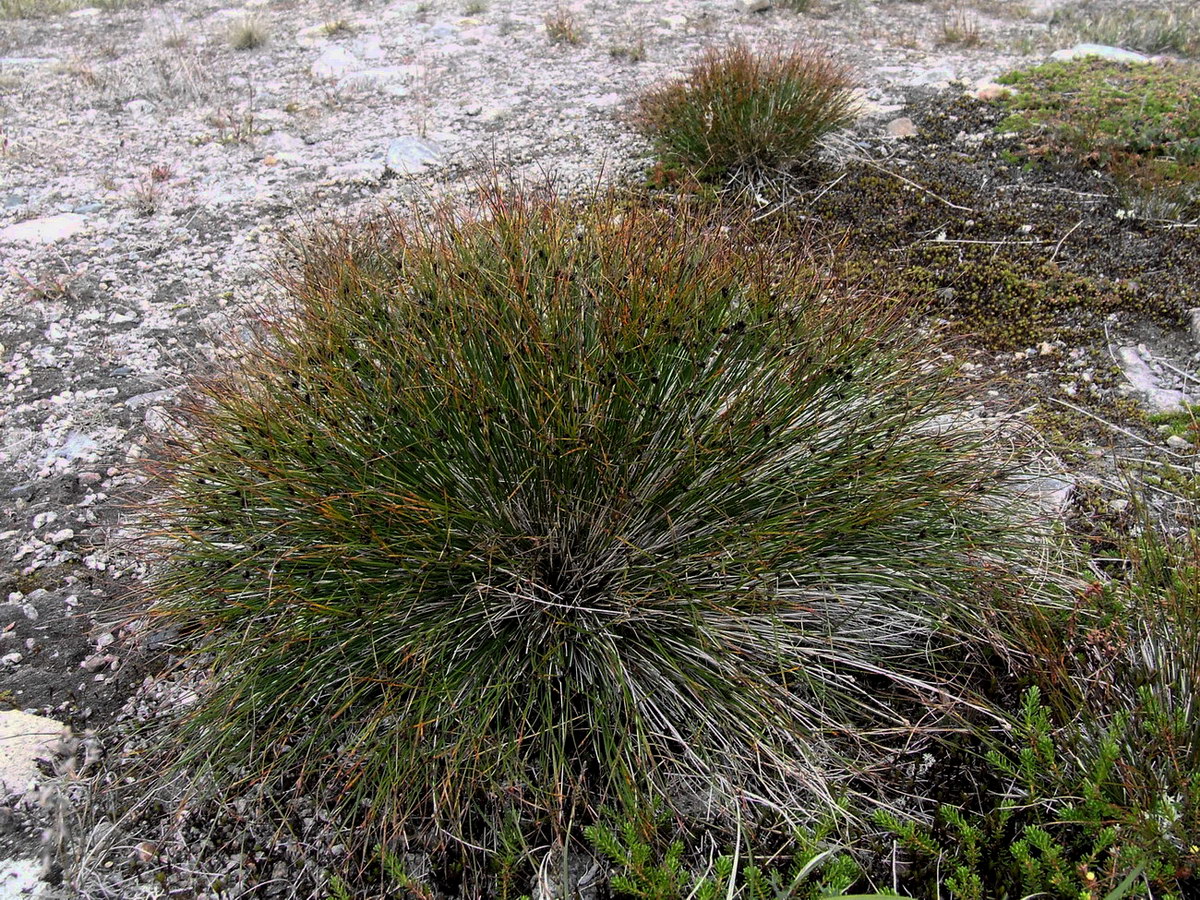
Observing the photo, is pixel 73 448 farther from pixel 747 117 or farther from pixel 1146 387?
pixel 1146 387

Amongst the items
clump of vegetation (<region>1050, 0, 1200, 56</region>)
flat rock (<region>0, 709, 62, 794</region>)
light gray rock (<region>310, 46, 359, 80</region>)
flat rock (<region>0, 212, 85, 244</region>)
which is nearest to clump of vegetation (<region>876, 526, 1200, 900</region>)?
flat rock (<region>0, 709, 62, 794</region>)

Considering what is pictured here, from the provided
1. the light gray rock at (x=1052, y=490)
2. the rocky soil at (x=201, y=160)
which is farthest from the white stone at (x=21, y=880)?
the light gray rock at (x=1052, y=490)

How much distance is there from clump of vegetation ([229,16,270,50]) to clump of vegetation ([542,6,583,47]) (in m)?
2.96

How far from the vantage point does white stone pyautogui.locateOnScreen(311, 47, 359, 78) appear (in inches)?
300

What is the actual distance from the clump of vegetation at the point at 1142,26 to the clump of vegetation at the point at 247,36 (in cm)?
827

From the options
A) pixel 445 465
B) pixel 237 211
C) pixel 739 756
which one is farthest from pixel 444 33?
pixel 739 756

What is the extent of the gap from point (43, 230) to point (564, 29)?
17.3 feet

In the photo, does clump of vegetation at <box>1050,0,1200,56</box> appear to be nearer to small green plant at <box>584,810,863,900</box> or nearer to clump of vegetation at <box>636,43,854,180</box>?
clump of vegetation at <box>636,43,854,180</box>

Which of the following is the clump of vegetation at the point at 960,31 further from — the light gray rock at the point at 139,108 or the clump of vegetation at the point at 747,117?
the light gray rock at the point at 139,108

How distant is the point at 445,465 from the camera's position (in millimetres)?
2105

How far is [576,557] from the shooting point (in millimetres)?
2213

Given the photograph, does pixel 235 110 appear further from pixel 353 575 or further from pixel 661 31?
pixel 353 575

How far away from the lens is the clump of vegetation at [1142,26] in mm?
7484

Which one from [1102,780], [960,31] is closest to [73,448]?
[1102,780]
